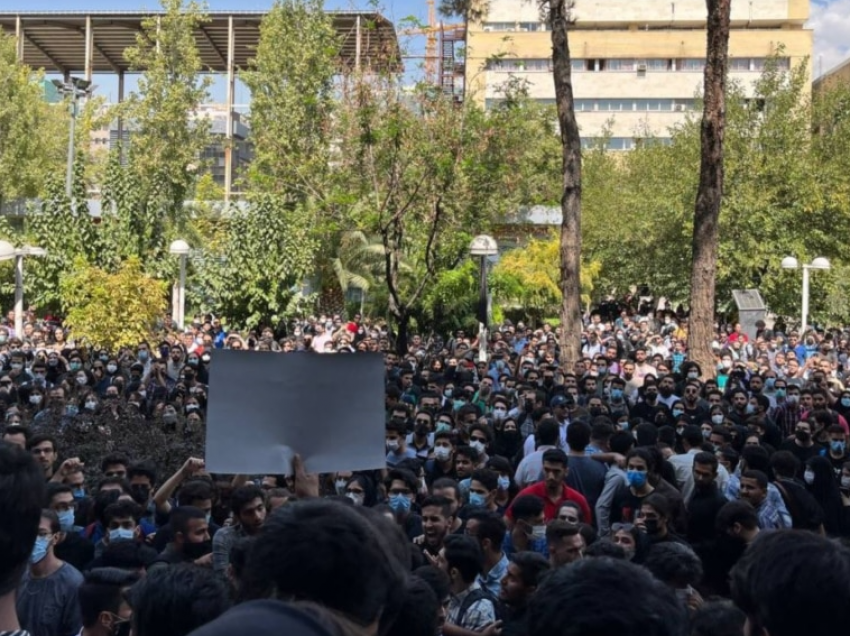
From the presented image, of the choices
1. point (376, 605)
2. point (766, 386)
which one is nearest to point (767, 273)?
point (766, 386)

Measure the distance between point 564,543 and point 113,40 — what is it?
57.1 meters

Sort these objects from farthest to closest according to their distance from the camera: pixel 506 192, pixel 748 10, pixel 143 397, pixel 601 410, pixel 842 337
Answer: pixel 748 10
pixel 842 337
pixel 506 192
pixel 143 397
pixel 601 410

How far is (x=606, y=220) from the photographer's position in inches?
1768

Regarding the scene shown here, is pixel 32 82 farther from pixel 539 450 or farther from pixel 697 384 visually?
pixel 539 450


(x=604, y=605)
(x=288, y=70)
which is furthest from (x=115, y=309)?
(x=288, y=70)

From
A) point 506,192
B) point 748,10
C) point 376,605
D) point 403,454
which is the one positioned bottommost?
point 403,454

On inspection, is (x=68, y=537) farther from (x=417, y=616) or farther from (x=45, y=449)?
(x=417, y=616)

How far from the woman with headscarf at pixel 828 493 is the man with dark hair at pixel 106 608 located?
6.28 m

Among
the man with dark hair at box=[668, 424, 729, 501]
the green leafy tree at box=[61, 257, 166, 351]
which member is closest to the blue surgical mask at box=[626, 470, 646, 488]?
the man with dark hair at box=[668, 424, 729, 501]

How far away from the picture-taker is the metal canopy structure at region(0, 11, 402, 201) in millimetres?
54469

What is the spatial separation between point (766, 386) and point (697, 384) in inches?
103

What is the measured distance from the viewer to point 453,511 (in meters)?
7.23

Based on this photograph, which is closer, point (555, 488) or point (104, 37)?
point (555, 488)

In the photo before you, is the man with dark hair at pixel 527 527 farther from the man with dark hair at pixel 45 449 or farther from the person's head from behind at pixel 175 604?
the man with dark hair at pixel 45 449
